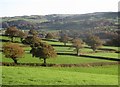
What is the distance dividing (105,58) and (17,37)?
76.8 meters

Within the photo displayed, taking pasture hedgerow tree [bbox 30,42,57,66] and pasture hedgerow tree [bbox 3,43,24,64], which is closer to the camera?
pasture hedgerow tree [bbox 3,43,24,64]

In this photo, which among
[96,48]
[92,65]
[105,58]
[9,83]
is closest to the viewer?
[9,83]

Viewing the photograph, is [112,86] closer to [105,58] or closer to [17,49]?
[17,49]

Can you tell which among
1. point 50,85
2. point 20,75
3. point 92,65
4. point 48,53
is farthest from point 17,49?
point 50,85

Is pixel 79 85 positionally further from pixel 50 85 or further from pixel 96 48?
pixel 96 48

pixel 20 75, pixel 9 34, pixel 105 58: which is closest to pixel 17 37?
pixel 9 34

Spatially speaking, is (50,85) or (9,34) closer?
(50,85)

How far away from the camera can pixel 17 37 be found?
532ft

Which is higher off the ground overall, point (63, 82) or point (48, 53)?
point (63, 82)

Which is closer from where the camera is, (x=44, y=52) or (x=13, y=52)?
(x=13, y=52)

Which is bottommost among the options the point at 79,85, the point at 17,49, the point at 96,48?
the point at 96,48

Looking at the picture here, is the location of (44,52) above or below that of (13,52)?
below

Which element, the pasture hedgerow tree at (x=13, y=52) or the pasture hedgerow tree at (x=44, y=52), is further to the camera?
the pasture hedgerow tree at (x=44, y=52)

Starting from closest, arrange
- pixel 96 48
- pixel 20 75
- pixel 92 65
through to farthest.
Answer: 1. pixel 20 75
2. pixel 92 65
3. pixel 96 48
